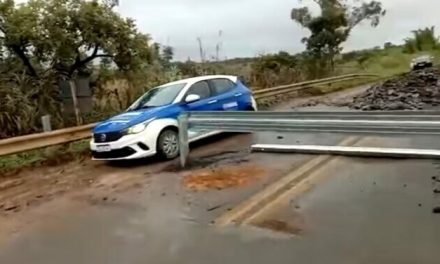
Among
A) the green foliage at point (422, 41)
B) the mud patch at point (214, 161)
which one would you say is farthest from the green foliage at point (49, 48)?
the green foliage at point (422, 41)

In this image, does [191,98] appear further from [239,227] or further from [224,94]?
[239,227]

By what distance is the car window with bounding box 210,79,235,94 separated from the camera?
496 inches

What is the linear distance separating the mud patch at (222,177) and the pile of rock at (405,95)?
382 inches

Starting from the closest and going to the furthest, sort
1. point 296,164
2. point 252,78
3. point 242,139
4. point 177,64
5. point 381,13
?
point 296,164
point 242,139
point 177,64
point 252,78
point 381,13

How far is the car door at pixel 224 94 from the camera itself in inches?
487

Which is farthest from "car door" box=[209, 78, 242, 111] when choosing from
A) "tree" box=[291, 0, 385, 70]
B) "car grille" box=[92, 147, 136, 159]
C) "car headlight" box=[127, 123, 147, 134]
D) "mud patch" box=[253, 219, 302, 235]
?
"tree" box=[291, 0, 385, 70]

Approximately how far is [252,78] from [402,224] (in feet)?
67.5

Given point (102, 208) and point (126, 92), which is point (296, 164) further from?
point (126, 92)

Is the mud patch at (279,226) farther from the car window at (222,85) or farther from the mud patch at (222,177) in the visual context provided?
the car window at (222,85)

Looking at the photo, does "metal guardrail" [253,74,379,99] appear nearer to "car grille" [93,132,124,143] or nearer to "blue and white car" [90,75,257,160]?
"blue and white car" [90,75,257,160]

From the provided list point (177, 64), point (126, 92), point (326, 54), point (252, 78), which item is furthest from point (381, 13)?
point (126, 92)

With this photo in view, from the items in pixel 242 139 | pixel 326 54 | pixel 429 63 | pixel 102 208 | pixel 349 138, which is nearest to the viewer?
pixel 102 208

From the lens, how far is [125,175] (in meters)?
9.75

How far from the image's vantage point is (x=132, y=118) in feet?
35.1
